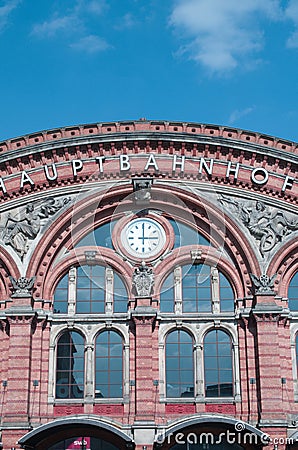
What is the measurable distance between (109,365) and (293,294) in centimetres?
832

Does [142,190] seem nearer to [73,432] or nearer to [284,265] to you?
[284,265]

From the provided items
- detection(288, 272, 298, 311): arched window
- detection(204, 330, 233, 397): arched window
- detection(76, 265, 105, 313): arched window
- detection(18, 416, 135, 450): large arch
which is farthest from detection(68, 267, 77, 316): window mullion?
detection(288, 272, 298, 311): arched window

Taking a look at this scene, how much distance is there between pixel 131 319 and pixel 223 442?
241 inches

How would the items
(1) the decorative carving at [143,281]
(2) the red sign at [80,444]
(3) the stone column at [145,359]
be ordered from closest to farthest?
(3) the stone column at [145,359] < (2) the red sign at [80,444] < (1) the decorative carving at [143,281]

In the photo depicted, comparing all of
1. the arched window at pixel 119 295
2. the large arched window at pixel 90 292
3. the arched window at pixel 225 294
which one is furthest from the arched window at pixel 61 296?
the arched window at pixel 225 294

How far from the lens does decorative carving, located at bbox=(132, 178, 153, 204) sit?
106 feet

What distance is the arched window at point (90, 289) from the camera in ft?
103

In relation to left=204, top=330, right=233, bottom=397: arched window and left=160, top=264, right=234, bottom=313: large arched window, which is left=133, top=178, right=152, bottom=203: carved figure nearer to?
left=160, top=264, right=234, bottom=313: large arched window

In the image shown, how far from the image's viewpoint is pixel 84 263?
31922 mm

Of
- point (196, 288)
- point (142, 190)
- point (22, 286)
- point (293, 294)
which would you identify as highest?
point (142, 190)

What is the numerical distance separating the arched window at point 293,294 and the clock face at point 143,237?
18.9 feet

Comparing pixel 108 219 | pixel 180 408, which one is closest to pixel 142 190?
pixel 108 219

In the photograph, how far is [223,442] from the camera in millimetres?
29344

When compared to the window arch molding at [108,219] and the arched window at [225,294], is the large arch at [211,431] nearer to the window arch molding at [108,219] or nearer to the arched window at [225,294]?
the arched window at [225,294]
